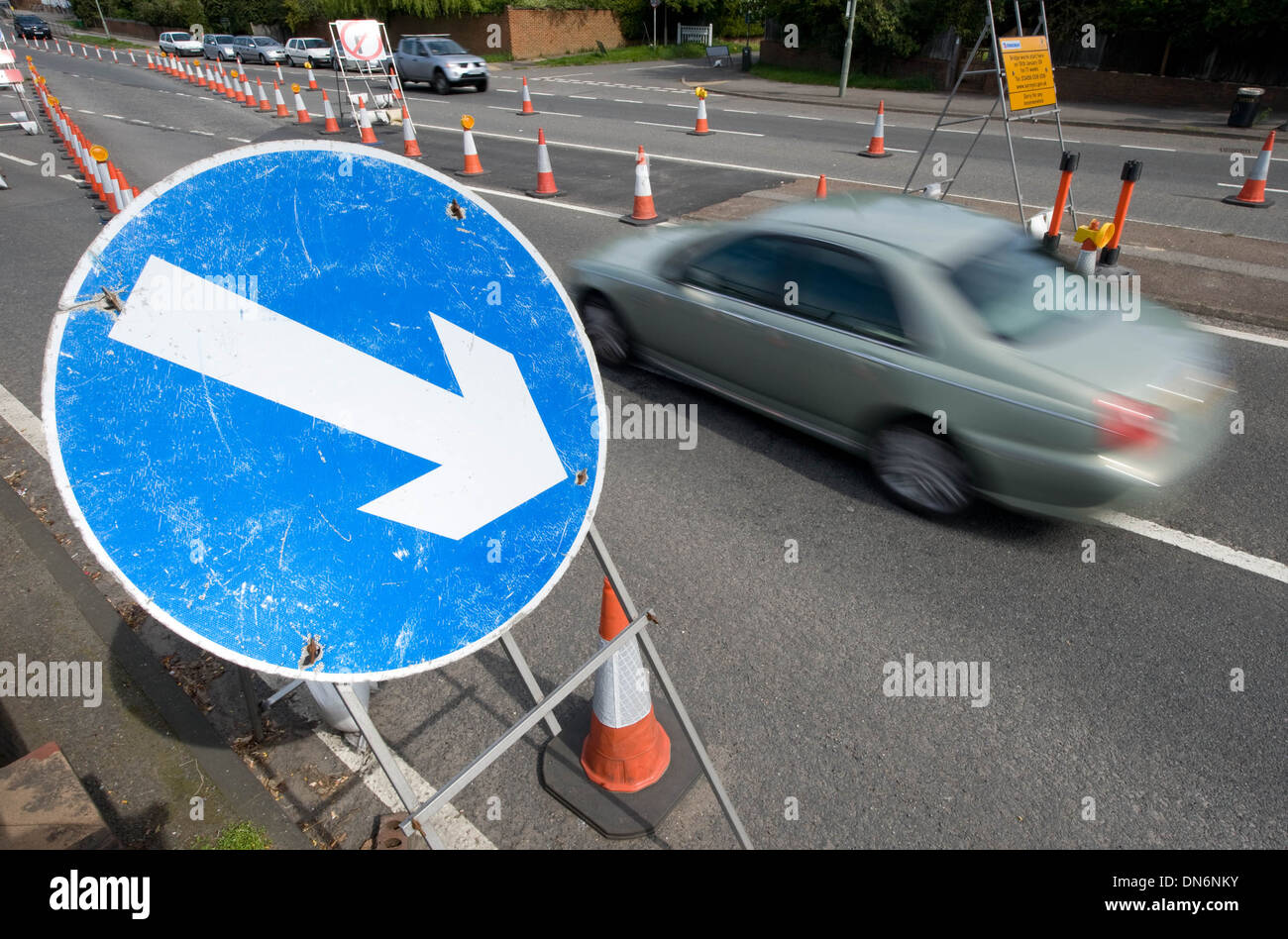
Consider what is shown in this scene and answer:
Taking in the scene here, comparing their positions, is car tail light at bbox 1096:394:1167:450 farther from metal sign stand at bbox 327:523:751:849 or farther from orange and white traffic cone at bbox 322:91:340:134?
orange and white traffic cone at bbox 322:91:340:134

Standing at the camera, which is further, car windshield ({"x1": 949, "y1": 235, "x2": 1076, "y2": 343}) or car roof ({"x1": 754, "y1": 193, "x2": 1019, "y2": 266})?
car roof ({"x1": 754, "y1": 193, "x2": 1019, "y2": 266})

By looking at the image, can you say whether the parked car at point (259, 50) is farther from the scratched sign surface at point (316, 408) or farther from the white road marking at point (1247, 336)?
the scratched sign surface at point (316, 408)

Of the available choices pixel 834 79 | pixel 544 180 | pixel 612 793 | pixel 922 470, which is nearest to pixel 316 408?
pixel 612 793

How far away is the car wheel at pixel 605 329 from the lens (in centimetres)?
609

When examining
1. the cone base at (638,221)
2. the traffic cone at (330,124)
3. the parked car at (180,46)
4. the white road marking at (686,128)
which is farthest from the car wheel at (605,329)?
the parked car at (180,46)

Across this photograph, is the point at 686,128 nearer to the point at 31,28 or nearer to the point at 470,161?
the point at 470,161

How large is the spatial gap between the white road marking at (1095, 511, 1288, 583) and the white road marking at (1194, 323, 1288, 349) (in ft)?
11.4

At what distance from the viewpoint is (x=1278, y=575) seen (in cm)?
393

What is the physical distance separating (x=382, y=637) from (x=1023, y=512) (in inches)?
151

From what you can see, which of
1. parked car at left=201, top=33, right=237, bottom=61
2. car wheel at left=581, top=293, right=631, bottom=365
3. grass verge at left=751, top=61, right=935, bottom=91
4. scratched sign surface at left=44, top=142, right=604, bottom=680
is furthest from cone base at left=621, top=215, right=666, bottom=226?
parked car at left=201, top=33, right=237, bottom=61

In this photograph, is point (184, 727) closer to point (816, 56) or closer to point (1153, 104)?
point (1153, 104)

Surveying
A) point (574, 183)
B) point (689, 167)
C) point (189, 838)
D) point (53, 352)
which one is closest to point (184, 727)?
point (189, 838)

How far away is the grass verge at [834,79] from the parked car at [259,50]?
24.3 meters

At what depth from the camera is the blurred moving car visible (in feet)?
13.0
